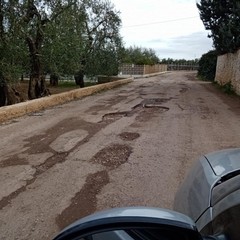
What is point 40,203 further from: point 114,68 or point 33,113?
point 114,68

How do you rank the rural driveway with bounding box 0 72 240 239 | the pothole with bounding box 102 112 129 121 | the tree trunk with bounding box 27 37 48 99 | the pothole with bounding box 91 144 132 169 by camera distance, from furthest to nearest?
1. the tree trunk with bounding box 27 37 48 99
2. the pothole with bounding box 102 112 129 121
3. the pothole with bounding box 91 144 132 169
4. the rural driveway with bounding box 0 72 240 239

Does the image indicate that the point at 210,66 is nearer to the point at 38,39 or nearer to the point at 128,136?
the point at 38,39

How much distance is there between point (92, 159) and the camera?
6.52 m

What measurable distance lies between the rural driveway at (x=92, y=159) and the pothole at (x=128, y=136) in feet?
0.07

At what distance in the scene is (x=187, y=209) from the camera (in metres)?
2.10

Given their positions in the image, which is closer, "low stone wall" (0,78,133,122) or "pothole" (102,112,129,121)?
"pothole" (102,112,129,121)

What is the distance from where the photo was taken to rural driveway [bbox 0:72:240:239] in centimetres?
441

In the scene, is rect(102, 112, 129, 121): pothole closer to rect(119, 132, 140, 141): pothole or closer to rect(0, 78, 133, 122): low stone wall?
rect(119, 132, 140, 141): pothole

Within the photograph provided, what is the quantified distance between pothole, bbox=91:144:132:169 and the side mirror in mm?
4726

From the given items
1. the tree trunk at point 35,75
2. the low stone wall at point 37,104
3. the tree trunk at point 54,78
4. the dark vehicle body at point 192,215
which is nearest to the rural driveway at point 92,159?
the low stone wall at point 37,104

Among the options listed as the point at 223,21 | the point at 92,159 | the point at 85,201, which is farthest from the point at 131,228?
the point at 223,21

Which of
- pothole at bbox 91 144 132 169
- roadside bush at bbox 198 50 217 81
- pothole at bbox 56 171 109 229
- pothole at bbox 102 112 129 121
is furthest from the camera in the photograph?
roadside bush at bbox 198 50 217 81

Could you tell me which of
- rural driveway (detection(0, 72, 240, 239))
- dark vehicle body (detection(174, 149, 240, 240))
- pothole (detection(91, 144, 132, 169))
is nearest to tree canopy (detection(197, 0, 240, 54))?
rural driveway (detection(0, 72, 240, 239))

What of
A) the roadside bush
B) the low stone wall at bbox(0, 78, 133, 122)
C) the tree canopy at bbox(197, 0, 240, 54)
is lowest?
the roadside bush
